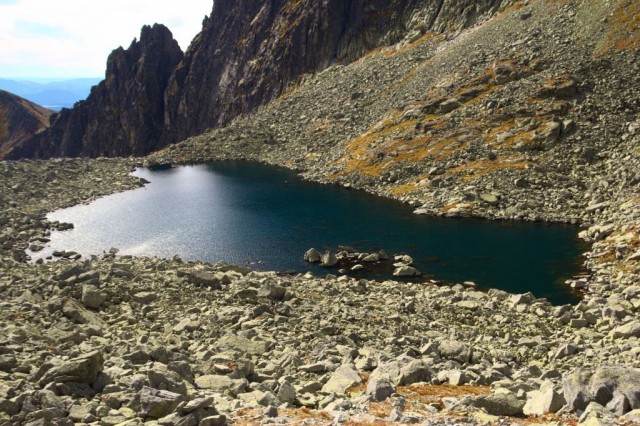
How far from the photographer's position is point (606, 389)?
1694cm

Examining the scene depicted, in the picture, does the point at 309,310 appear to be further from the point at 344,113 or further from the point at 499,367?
the point at 344,113

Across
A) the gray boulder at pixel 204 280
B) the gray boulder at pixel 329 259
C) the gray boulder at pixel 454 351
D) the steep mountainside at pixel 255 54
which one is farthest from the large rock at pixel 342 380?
the steep mountainside at pixel 255 54

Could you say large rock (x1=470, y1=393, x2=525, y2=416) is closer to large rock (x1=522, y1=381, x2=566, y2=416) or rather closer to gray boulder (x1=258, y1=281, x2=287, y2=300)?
large rock (x1=522, y1=381, x2=566, y2=416)

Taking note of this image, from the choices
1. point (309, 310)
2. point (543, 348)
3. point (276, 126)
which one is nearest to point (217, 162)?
point (276, 126)

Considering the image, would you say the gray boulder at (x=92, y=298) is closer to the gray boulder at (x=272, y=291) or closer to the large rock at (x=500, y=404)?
the gray boulder at (x=272, y=291)

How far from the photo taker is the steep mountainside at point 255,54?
469 ft

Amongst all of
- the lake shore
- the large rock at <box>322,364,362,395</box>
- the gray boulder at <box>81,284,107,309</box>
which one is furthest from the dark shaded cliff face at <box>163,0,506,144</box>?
the large rock at <box>322,364,362,395</box>

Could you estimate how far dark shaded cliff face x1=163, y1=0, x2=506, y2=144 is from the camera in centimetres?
14138

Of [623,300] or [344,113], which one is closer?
[623,300]

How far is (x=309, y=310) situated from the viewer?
35.0 meters

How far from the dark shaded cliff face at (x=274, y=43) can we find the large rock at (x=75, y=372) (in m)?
120

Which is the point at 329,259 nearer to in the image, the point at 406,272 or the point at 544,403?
the point at 406,272

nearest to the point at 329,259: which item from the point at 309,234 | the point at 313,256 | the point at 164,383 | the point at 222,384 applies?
the point at 313,256

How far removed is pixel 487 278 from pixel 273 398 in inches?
1239
